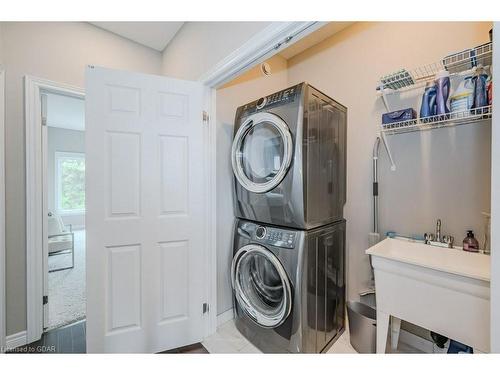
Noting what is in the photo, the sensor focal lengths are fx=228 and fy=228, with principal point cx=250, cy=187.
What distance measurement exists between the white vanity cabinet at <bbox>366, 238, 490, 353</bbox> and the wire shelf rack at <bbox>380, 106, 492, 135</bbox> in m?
0.75

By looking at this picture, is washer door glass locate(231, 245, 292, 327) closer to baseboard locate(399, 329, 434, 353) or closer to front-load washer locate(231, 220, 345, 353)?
front-load washer locate(231, 220, 345, 353)

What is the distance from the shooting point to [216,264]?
72.2 inches

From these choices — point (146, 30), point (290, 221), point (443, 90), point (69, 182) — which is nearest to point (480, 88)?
point (443, 90)

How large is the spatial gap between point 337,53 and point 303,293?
1970mm

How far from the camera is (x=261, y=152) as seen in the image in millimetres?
1609

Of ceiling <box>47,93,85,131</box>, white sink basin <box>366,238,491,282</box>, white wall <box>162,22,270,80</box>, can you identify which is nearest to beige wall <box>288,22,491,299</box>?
white sink basin <box>366,238,491,282</box>

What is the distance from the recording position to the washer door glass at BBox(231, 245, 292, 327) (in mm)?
1480

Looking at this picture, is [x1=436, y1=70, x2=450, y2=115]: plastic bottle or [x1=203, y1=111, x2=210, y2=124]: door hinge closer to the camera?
[x1=436, y1=70, x2=450, y2=115]: plastic bottle

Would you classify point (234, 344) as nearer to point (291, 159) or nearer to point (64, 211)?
point (291, 159)

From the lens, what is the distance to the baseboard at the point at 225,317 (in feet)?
6.27

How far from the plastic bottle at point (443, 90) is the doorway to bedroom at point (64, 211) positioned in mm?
2713

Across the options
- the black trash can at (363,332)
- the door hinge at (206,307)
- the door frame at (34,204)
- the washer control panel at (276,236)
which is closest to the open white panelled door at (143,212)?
the door hinge at (206,307)

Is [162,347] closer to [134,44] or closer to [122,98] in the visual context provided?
[122,98]
